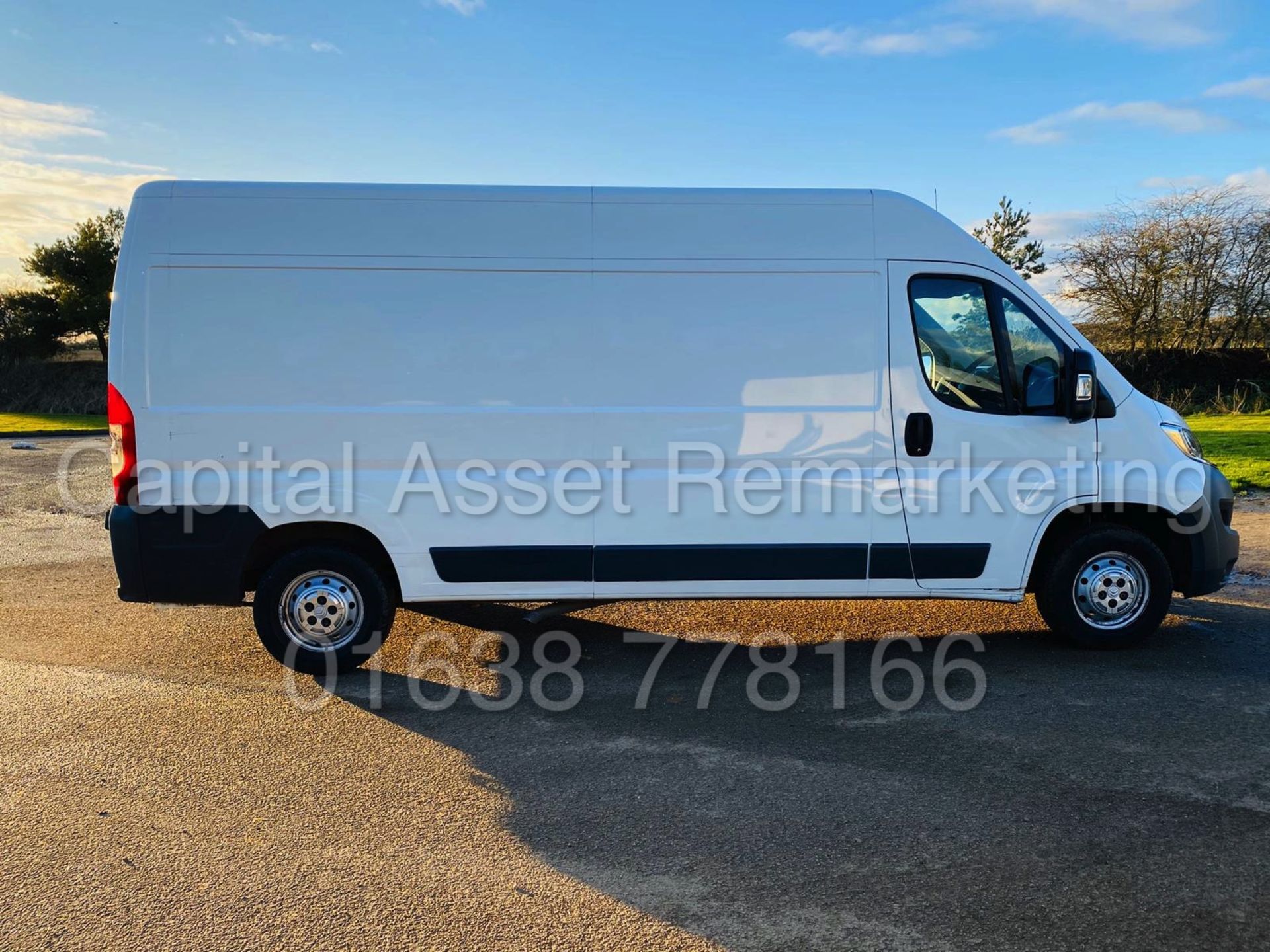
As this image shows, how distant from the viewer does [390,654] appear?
5.99 m

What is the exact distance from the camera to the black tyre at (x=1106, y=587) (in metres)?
5.70

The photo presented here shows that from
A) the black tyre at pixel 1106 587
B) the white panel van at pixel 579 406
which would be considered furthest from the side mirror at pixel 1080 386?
the black tyre at pixel 1106 587

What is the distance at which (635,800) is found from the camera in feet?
13.0

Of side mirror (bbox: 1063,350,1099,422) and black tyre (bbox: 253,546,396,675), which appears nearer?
side mirror (bbox: 1063,350,1099,422)

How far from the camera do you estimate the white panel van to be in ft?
17.4

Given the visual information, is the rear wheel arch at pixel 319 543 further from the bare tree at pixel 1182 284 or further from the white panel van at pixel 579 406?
the bare tree at pixel 1182 284

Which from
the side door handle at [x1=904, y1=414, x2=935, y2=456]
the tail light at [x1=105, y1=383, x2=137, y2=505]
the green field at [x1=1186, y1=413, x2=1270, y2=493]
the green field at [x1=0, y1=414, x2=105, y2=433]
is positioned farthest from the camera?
the green field at [x1=0, y1=414, x2=105, y2=433]

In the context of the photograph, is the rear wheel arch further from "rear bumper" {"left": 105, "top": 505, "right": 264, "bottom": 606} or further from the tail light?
the tail light

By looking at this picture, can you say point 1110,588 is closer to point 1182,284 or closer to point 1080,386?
point 1080,386

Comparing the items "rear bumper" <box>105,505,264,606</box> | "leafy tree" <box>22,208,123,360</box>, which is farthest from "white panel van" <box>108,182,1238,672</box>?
"leafy tree" <box>22,208,123,360</box>

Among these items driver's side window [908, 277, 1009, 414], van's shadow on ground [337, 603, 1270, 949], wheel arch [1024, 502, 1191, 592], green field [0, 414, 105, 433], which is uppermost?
green field [0, 414, 105, 433]

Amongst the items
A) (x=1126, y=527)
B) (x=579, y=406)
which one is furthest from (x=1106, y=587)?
(x=579, y=406)

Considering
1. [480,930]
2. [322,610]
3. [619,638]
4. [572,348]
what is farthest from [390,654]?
[480,930]

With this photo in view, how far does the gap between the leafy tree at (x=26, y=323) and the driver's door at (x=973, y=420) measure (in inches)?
1231
